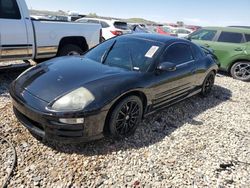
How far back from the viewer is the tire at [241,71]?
8386 millimetres

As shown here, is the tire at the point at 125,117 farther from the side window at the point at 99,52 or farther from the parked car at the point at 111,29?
the parked car at the point at 111,29

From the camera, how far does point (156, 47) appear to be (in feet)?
14.5

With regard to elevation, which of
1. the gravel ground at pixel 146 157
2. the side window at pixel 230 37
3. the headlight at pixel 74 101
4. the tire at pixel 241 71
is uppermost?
the side window at pixel 230 37

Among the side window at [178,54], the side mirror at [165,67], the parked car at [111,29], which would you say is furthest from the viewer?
the parked car at [111,29]

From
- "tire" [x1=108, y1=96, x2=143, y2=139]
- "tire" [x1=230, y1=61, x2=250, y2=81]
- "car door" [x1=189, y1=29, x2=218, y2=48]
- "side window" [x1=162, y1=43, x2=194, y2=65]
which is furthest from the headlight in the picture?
"car door" [x1=189, y1=29, x2=218, y2=48]

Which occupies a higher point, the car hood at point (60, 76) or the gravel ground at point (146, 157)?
the car hood at point (60, 76)

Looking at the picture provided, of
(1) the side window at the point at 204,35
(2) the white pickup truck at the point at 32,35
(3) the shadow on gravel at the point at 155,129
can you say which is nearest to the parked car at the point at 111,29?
(1) the side window at the point at 204,35

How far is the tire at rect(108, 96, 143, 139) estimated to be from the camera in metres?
3.51

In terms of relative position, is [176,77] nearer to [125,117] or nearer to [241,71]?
[125,117]

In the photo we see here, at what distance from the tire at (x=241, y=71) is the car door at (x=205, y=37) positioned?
44.6 inches

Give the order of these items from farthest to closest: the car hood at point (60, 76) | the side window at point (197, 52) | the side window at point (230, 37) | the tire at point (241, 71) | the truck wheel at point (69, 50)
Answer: the side window at point (230, 37) → the tire at point (241, 71) → the truck wheel at point (69, 50) → the side window at point (197, 52) → the car hood at point (60, 76)

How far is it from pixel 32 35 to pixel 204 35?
6041 millimetres

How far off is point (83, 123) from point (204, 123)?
2.47m

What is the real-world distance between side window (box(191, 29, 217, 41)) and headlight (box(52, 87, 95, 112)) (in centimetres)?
705
